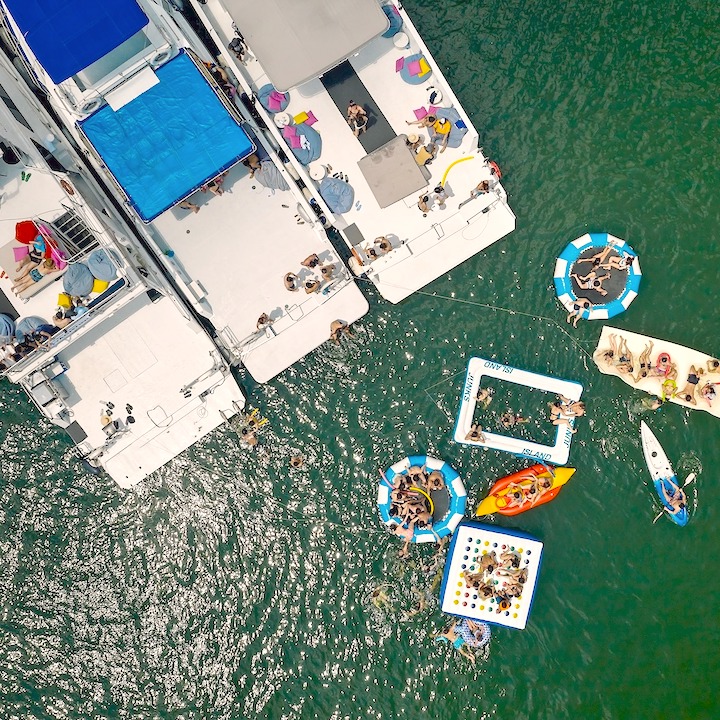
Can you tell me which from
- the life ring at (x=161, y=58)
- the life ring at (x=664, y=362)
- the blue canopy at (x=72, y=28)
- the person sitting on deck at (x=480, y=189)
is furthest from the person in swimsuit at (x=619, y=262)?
the blue canopy at (x=72, y=28)

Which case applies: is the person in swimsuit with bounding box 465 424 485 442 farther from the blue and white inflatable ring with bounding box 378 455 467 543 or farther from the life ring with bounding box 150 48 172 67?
the life ring with bounding box 150 48 172 67

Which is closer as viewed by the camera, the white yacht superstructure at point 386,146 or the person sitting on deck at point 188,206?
the white yacht superstructure at point 386,146

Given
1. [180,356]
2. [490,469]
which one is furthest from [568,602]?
[180,356]

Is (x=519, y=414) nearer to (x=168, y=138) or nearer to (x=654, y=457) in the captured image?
(x=654, y=457)

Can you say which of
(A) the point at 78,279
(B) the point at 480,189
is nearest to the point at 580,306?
(B) the point at 480,189

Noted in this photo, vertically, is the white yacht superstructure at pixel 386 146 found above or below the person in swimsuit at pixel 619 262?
above

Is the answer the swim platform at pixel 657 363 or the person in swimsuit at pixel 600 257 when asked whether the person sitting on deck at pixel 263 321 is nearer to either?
the person in swimsuit at pixel 600 257

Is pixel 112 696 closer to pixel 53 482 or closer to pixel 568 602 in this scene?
pixel 53 482
